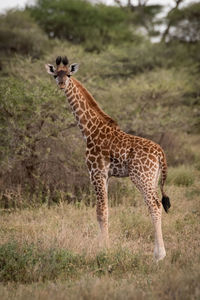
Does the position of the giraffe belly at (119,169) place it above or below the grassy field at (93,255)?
above

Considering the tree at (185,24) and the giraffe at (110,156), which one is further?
the tree at (185,24)

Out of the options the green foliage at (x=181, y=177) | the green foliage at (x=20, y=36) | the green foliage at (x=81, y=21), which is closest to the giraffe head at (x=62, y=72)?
the green foliage at (x=181, y=177)

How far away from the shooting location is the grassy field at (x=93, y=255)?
12.6ft

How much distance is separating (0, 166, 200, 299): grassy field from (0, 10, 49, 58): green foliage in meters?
13.2

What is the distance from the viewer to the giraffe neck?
6.29m

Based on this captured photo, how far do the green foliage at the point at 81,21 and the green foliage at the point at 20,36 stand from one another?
1713mm

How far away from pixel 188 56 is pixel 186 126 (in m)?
8.54

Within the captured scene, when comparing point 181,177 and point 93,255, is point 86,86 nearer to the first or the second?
point 181,177

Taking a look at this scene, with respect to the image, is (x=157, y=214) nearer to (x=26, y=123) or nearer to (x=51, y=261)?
(x=51, y=261)

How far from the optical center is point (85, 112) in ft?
20.9

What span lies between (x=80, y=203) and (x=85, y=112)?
190cm

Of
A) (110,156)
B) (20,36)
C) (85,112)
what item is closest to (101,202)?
(110,156)

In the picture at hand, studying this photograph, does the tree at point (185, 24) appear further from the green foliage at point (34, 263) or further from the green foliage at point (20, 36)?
the green foliage at point (34, 263)

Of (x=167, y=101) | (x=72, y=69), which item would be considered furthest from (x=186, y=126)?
(x=72, y=69)
